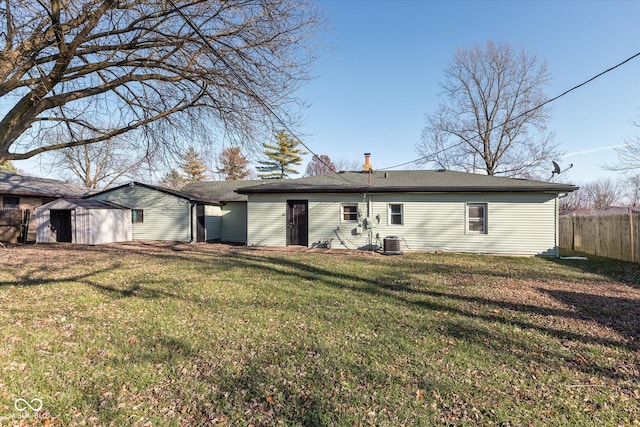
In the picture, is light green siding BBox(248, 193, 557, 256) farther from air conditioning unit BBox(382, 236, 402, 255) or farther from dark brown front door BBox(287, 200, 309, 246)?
air conditioning unit BBox(382, 236, 402, 255)

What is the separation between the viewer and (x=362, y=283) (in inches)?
300

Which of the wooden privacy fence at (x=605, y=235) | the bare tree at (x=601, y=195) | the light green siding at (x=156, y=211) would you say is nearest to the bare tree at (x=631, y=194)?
the bare tree at (x=601, y=195)

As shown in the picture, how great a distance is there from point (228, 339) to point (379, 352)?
77.5 inches

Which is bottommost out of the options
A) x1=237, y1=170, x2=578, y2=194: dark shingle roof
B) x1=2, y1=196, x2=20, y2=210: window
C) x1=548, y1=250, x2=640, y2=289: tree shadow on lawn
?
x1=548, y1=250, x2=640, y2=289: tree shadow on lawn

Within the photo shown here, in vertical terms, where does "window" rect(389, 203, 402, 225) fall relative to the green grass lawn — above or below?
above

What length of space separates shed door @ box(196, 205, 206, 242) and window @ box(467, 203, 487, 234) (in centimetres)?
1360

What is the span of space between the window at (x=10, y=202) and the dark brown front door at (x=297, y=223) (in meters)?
14.4

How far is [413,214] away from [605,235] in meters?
7.46

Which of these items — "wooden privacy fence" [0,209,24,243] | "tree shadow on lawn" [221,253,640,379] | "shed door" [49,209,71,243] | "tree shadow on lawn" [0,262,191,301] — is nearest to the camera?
"tree shadow on lawn" [221,253,640,379]

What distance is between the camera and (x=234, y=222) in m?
19.5

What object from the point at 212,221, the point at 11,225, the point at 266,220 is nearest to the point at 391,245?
the point at 266,220

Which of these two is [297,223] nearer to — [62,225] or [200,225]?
[200,225]

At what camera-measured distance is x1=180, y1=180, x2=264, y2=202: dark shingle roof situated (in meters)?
19.5

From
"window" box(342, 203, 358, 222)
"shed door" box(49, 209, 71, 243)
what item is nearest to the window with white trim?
"window" box(342, 203, 358, 222)
